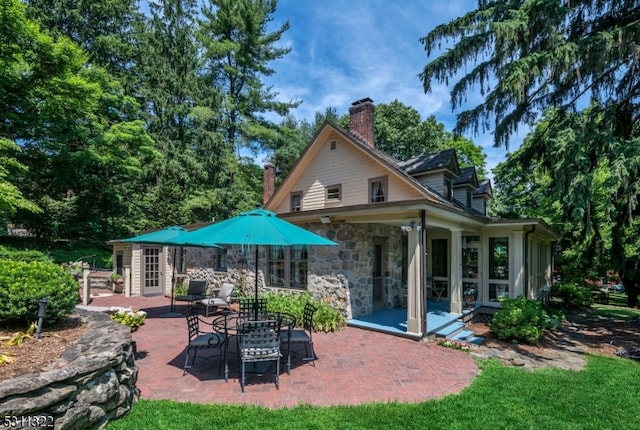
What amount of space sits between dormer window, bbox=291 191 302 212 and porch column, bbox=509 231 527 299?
758cm

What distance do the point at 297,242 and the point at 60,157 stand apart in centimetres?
1705

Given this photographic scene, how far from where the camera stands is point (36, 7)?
762 inches

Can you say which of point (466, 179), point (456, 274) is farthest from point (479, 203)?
point (456, 274)

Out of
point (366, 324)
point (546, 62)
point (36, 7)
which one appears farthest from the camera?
point (36, 7)

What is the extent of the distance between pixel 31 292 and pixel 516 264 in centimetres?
1213

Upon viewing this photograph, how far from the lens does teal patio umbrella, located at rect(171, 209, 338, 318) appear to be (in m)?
5.11

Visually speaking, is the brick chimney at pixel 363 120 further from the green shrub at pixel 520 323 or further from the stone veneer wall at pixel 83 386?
the stone veneer wall at pixel 83 386

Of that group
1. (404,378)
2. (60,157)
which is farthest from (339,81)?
(404,378)

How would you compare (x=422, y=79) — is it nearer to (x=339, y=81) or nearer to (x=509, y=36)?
(x=509, y=36)

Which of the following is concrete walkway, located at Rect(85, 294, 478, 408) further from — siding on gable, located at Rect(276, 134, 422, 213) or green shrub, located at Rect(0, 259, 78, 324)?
siding on gable, located at Rect(276, 134, 422, 213)

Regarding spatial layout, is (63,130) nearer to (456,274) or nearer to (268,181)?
(268,181)

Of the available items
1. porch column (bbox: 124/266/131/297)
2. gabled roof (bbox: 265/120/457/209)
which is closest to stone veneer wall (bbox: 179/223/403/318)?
gabled roof (bbox: 265/120/457/209)

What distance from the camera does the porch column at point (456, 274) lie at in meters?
9.94

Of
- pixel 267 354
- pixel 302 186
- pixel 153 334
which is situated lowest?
pixel 153 334
